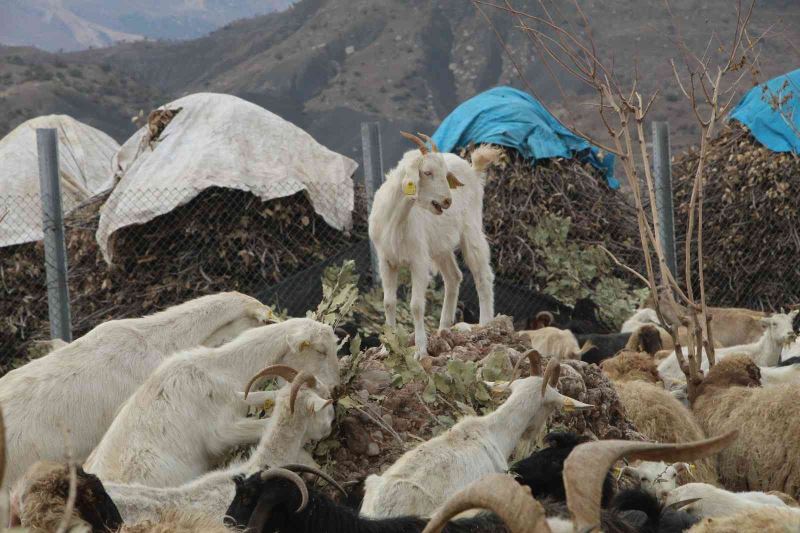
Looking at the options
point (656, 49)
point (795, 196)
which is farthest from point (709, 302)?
point (656, 49)

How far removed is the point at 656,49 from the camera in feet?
128

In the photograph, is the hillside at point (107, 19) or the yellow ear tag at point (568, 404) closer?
the yellow ear tag at point (568, 404)

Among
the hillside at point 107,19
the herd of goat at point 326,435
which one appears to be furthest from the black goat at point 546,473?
the hillside at point 107,19

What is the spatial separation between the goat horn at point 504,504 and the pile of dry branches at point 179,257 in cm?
746

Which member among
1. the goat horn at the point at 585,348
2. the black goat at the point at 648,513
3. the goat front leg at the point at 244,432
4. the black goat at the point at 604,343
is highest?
the goat front leg at the point at 244,432

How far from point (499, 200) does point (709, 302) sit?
2508 mm

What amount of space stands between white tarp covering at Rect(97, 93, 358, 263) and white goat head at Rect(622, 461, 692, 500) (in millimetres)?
5676

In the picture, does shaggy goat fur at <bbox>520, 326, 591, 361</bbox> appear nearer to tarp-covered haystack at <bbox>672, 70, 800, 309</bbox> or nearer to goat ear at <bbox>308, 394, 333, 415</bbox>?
tarp-covered haystack at <bbox>672, 70, 800, 309</bbox>

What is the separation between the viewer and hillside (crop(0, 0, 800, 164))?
1470 inches

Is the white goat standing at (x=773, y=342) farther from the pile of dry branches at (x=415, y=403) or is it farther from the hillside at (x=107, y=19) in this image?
the hillside at (x=107, y=19)

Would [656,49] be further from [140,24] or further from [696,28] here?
[140,24]

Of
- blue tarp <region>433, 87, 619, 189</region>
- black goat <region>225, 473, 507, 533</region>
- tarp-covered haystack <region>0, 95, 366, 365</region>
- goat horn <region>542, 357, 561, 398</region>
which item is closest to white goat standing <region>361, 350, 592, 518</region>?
goat horn <region>542, 357, 561, 398</region>

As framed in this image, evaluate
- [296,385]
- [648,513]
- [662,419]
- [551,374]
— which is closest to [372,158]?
[662,419]

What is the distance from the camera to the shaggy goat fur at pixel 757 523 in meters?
3.77
